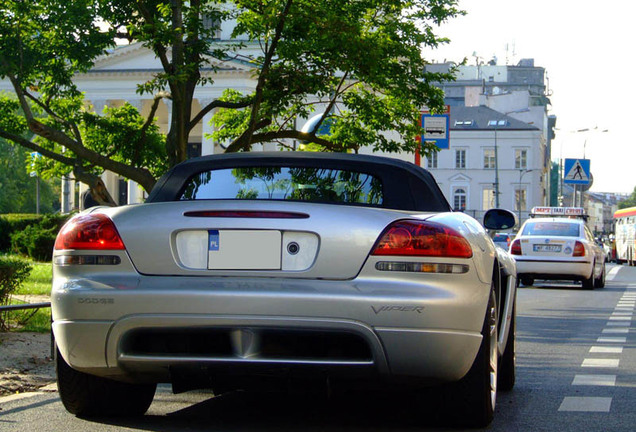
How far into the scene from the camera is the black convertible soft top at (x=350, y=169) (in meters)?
5.95

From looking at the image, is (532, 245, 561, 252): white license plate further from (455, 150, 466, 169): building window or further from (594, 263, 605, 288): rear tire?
(455, 150, 466, 169): building window

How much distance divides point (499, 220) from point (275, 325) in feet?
10.6

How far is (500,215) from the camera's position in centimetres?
828

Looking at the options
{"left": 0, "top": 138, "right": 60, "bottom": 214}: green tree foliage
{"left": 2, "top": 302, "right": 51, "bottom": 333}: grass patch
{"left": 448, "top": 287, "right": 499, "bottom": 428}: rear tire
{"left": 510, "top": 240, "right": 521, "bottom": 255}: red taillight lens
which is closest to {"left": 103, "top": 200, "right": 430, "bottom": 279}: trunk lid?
{"left": 448, "top": 287, "right": 499, "bottom": 428}: rear tire

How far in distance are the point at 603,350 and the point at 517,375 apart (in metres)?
2.38

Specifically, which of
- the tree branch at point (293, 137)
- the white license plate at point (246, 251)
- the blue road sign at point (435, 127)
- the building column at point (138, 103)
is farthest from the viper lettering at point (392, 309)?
the building column at point (138, 103)

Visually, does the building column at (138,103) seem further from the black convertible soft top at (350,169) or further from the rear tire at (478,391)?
the rear tire at (478,391)

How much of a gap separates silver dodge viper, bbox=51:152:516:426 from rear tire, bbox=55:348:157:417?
1.11 ft

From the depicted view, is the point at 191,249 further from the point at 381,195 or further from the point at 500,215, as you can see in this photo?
the point at 500,215

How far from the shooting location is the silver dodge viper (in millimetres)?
5320

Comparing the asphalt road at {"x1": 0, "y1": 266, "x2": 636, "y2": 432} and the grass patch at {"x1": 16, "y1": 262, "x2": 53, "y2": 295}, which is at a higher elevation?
the asphalt road at {"x1": 0, "y1": 266, "x2": 636, "y2": 432}

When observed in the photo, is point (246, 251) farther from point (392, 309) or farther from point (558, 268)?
point (558, 268)

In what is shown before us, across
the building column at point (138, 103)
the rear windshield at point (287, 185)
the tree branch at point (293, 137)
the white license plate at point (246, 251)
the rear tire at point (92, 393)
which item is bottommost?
the rear tire at point (92, 393)


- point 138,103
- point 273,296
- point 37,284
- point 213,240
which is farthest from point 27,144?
point 138,103
